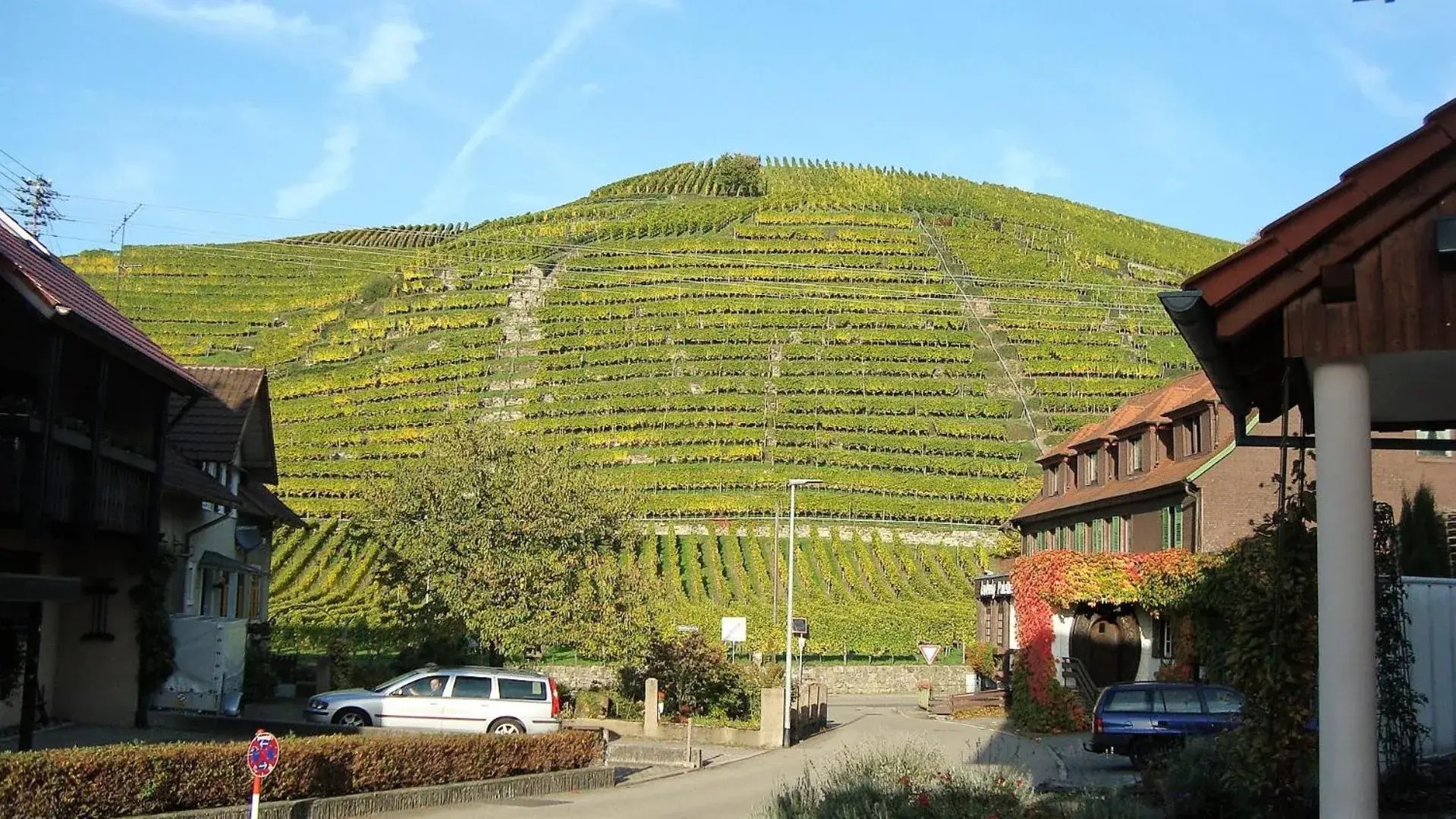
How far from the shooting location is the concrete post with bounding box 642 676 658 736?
33594mm

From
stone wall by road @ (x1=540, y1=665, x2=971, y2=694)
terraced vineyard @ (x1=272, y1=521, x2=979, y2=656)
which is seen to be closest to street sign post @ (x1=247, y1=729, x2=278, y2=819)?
terraced vineyard @ (x1=272, y1=521, x2=979, y2=656)

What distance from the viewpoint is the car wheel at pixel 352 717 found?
26.6 meters

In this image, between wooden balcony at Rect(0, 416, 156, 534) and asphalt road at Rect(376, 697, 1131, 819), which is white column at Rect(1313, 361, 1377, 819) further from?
wooden balcony at Rect(0, 416, 156, 534)

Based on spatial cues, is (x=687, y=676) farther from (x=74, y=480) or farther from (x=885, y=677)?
(x=885, y=677)

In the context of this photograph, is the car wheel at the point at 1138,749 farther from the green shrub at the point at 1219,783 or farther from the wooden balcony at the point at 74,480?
the wooden balcony at the point at 74,480

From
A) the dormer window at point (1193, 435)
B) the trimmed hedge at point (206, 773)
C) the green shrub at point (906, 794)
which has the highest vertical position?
the dormer window at point (1193, 435)

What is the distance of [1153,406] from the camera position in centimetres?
4281

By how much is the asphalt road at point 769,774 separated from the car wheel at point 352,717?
583cm

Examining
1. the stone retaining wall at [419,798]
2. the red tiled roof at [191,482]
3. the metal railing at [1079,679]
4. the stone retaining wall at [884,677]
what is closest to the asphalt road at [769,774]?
the stone retaining wall at [419,798]

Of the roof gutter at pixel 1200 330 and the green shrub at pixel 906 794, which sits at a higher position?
the roof gutter at pixel 1200 330

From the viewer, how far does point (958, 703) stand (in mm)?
42438

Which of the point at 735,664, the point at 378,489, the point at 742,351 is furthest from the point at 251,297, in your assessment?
the point at 735,664

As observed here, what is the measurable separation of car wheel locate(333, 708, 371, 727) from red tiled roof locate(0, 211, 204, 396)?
6.81 m

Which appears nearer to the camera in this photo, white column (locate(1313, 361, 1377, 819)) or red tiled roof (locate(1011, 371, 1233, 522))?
white column (locate(1313, 361, 1377, 819))
